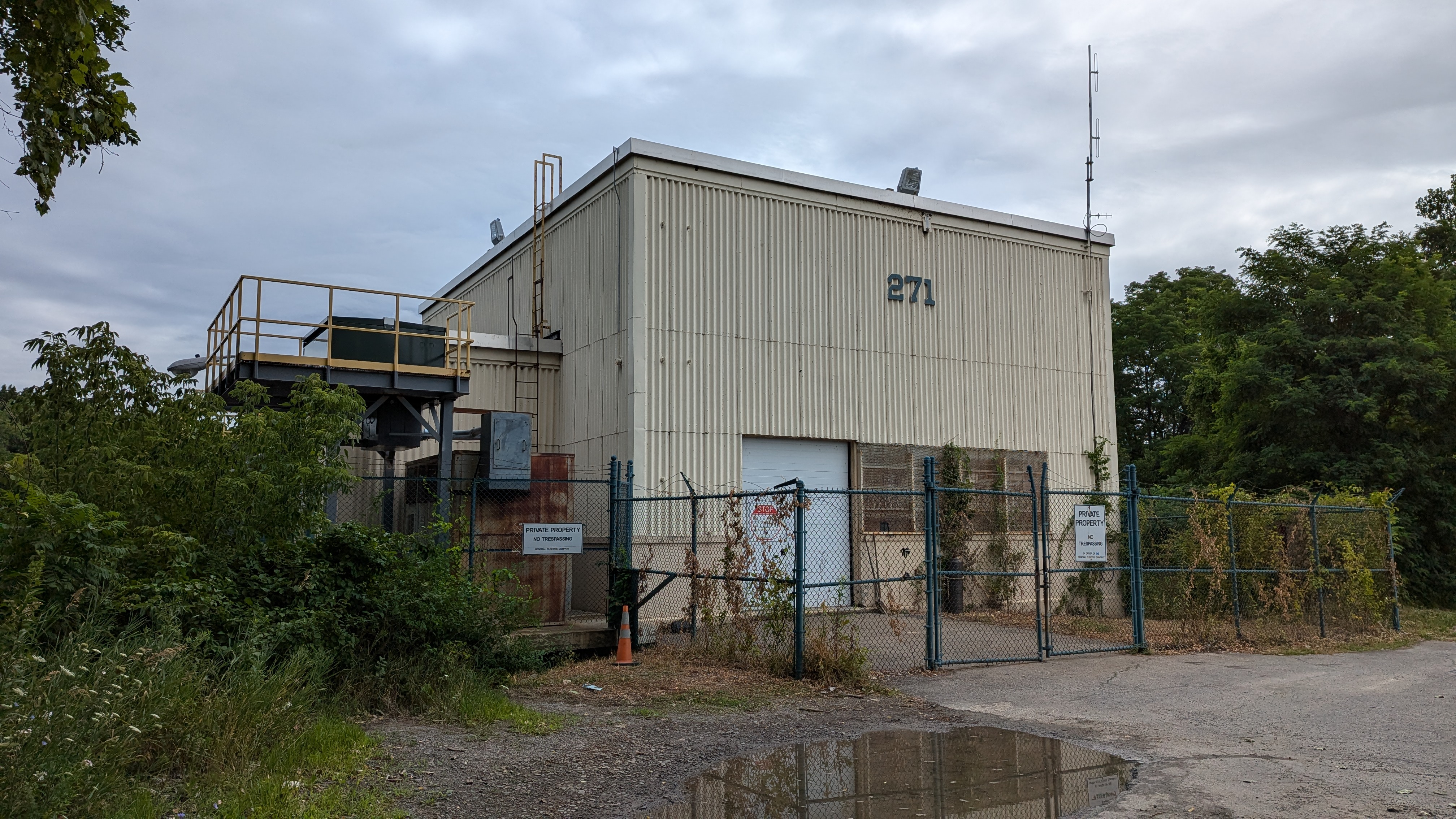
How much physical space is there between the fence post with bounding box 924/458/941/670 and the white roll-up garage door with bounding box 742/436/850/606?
17.3ft

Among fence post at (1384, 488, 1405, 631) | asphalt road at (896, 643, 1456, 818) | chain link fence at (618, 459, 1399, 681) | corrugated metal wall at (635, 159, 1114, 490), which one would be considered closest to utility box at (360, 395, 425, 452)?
corrugated metal wall at (635, 159, 1114, 490)

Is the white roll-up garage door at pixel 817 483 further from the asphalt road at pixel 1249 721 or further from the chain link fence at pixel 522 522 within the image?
the asphalt road at pixel 1249 721

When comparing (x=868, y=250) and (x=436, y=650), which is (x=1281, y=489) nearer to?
(x=868, y=250)

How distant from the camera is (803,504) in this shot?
10.9 meters

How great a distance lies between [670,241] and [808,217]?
9.93 feet

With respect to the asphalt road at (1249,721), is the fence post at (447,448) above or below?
above

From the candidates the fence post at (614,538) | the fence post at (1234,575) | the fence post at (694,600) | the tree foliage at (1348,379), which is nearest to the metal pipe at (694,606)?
the fence post at (694,600)

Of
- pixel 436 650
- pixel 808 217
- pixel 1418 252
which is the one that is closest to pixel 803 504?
pixel 436 650

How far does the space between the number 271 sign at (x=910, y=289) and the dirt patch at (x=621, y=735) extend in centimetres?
1015

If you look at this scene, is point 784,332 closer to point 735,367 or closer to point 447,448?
point 735,367

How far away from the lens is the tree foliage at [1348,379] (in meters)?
23.1

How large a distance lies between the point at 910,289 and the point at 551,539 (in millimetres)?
10189

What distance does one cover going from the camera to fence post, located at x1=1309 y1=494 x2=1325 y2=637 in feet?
51.5

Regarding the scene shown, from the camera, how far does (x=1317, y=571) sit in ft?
51.9
